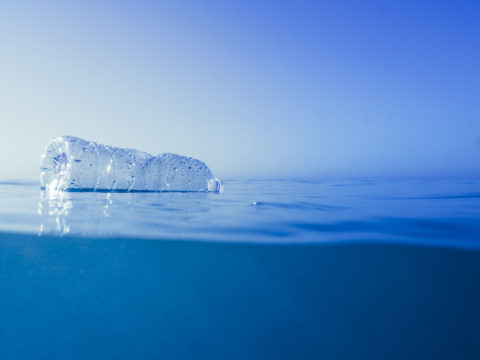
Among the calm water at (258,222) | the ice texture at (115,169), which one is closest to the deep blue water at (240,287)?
the calm water at (258,222)

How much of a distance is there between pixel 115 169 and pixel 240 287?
624 centimetres

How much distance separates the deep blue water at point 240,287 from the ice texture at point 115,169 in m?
4.39

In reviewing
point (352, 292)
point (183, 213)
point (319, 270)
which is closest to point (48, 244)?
point (183, 213)

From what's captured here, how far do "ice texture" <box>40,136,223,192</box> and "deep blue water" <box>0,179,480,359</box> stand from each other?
4.39 m

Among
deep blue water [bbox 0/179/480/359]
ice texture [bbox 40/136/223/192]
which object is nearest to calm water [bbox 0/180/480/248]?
deep blue water [bbox 0/179/480/359]

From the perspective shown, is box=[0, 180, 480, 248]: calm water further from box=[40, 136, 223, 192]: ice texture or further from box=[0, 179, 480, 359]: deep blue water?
box=[40, 136, 223, 192]: ice texture

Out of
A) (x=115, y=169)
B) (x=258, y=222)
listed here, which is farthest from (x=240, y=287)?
(x=115, y=169)

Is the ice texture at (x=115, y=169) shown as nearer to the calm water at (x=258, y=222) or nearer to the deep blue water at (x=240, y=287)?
the calm water at (x=258, y=222)

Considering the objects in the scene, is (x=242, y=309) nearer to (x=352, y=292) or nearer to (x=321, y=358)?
(x=321, y=358)

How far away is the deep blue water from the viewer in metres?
3.88

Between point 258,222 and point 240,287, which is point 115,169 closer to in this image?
point 258,222

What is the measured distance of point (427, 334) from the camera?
378cm

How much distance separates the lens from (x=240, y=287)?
4383 mm

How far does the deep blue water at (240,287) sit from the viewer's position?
3877 mm
